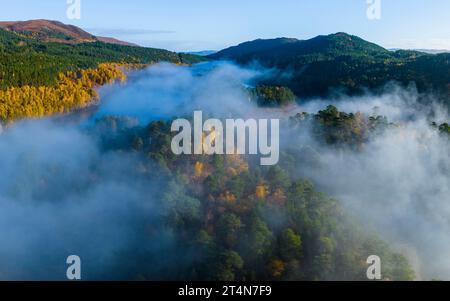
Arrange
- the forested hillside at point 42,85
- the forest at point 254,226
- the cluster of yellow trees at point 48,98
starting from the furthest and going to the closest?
1. the forested hillside at point 42,85
2. the cluster of yellow trees at point 48,98
3. the forest at point 254,226

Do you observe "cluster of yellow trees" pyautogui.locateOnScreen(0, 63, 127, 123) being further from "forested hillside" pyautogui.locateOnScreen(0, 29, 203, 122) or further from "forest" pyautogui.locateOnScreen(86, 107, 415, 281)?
"forest" pyautogui.locateOnScreen(86, 107, 415, 281)

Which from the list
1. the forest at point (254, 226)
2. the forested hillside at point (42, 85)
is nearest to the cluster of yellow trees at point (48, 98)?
the forested hillside at point (42, 85)

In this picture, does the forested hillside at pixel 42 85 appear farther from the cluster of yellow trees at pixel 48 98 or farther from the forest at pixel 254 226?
the forest at pixel 254 226

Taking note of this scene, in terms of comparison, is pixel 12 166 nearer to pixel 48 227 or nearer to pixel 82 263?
pixel 48 227

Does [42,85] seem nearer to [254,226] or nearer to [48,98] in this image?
[48,98]

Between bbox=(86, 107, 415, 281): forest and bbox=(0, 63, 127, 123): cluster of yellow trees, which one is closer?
bbox=(86, 107, 415, 281): forest

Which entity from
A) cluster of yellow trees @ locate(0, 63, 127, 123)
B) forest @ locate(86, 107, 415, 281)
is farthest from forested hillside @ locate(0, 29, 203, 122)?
forest @ locate(86, 107, 415, 281)

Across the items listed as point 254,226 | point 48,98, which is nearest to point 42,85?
point 48,98
